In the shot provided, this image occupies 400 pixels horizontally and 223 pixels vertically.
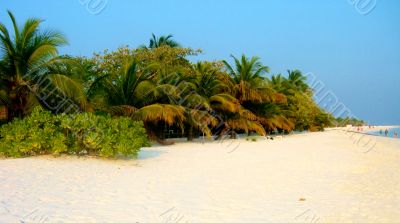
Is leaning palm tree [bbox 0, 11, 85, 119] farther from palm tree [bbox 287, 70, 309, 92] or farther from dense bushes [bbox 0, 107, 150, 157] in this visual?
palm tree [bbox 287, 70, 309, 92]

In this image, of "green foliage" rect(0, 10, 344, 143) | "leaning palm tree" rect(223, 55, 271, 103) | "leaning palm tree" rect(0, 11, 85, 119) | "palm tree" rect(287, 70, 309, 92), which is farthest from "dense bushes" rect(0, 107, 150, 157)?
"palm tree" rect(287, 70, 309, 92)

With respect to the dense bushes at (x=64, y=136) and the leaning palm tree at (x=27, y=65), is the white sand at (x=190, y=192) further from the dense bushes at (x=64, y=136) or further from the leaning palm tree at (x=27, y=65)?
the leaning palm tree at (x=27, y=65)

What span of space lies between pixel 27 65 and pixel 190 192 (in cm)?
800

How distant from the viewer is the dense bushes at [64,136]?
939 centimetres

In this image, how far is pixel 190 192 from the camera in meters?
6.96

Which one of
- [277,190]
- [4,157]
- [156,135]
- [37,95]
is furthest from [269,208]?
[156,135]

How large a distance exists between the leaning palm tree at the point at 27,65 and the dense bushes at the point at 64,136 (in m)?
2.50

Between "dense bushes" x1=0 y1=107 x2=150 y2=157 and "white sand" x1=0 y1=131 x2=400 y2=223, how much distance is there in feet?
1.26

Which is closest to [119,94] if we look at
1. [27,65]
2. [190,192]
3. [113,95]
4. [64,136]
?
[113,95]

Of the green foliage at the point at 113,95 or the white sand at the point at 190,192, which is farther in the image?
the green foliage at the point at 113,95

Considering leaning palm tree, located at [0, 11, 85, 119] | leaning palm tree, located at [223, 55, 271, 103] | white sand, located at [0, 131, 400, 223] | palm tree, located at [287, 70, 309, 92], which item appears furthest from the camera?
palm tree, located at [287, 70, 309, 92]

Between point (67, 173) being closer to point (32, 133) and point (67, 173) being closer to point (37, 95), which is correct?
point (32, 133)

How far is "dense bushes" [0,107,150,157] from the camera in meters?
9.39

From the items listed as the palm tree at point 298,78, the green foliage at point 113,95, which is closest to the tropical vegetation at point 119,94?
the green foliage at point 113,95
